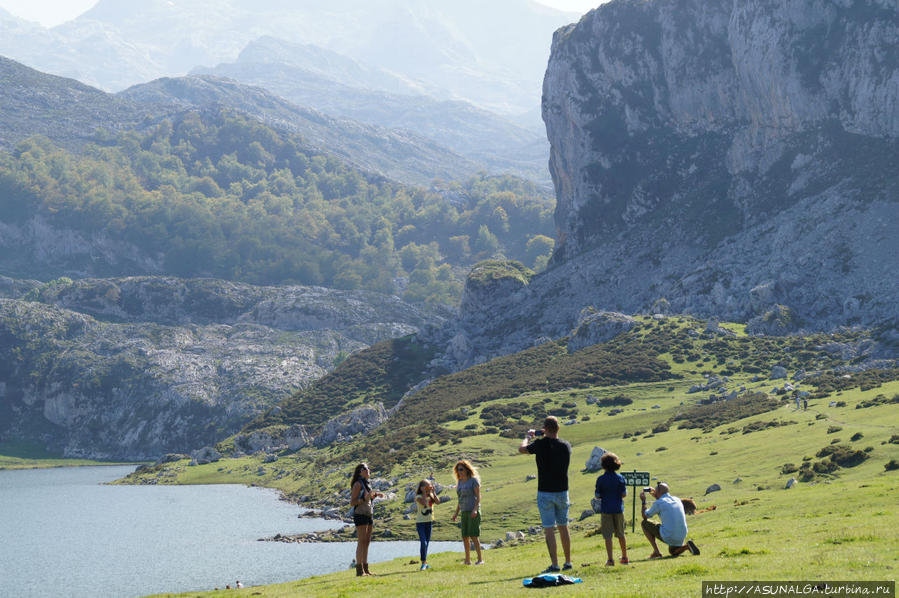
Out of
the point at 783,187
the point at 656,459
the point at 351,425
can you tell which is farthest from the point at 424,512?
the point at 783,187

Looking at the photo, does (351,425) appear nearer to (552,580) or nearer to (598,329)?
(598,329)

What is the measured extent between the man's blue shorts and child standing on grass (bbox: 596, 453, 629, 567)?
1385 mm

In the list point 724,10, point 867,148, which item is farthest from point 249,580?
point 724,10

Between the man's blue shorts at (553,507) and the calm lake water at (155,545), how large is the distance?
38270 mm

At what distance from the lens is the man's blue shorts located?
2705 centimetres

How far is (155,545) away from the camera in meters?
86.4

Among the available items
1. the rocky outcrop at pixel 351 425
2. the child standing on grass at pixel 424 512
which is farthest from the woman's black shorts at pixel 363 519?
the rocky outcrop at pixel 351 425

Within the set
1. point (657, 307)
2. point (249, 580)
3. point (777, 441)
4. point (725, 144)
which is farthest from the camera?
point (725, 144)

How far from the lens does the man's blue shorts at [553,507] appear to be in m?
27.0

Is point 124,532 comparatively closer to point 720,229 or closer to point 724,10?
point 720,229

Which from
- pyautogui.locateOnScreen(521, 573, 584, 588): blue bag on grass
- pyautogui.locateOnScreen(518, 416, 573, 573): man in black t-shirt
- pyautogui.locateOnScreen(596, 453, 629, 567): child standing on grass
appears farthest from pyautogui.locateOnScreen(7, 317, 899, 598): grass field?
pyautogui.locateOnScreen(518, 416, 573, 573): man in black t-shirt

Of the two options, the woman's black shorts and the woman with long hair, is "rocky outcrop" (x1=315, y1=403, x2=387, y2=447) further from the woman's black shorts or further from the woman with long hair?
the woman's black shorts

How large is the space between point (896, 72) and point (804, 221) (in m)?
28.0

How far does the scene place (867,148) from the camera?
160m
